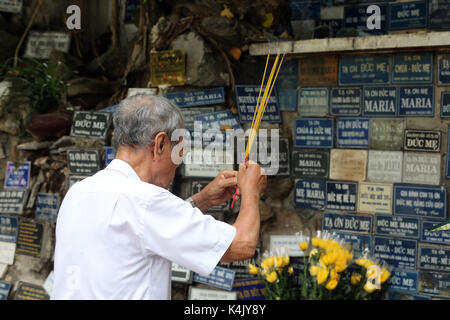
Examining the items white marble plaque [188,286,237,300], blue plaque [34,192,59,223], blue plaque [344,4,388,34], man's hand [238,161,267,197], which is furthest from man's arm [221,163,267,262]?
blue plaque [34,192,59,223]

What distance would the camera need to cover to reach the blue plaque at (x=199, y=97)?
3.24m

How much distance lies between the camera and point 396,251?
9.53 ft

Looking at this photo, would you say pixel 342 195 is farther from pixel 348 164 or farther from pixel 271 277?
pixel 271 277

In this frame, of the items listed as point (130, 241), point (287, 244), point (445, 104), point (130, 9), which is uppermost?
point (130, 9)

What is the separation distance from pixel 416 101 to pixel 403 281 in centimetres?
95

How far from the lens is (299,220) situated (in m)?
3.18

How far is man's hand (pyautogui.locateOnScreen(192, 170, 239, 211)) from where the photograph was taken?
6.70 feet

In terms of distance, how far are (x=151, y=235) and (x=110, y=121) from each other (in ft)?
7.02

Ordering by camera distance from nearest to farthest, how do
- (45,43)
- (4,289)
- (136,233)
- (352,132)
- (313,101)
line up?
(136,233), (352,132), (313,101), (4,289), (45,43)

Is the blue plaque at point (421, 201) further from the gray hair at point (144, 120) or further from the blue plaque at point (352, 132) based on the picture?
the gray hair at point (144, 120)

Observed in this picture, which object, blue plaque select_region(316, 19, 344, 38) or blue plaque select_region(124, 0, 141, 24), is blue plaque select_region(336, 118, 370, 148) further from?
blue plaque select_region(124, 0, 141, 24)

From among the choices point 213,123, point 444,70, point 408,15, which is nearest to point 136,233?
point 213,123

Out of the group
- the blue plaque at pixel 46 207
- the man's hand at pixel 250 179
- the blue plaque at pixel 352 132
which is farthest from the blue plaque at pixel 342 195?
the blue plaque at pixel 46 207

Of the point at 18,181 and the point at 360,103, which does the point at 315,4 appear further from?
the point at 18,181
